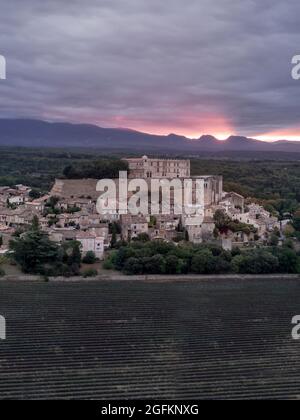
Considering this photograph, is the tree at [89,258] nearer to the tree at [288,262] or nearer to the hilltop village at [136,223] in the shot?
the hilltop village at [136,223]

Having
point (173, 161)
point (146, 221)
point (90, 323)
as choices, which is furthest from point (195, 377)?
point (173, 161)

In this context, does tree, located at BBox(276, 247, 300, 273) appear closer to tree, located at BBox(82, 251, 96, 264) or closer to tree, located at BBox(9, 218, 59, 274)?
tree, located at BBox(82, 251, 96, 264)

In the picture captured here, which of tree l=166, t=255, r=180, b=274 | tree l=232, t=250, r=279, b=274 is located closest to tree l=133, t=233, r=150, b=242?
tree l=166, t=255, r=180, b=274

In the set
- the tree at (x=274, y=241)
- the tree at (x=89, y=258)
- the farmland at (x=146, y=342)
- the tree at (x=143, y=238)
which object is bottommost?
the farmland at (x=146, y=342)

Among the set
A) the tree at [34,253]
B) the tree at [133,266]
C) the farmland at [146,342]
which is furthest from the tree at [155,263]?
the tree at [34,253]

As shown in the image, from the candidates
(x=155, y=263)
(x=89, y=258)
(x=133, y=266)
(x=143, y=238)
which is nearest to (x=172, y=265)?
(x=155, y=263)
